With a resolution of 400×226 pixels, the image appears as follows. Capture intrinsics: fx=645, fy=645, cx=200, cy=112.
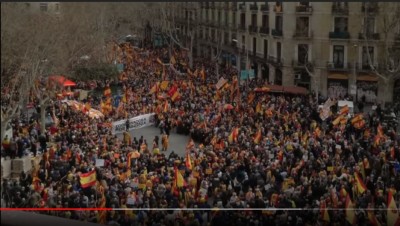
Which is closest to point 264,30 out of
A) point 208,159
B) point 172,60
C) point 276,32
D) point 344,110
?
point 276,32

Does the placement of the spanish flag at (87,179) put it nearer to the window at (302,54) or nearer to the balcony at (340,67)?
the balcony at (340,67)

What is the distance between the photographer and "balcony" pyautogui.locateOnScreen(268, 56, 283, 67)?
13131 millimetres

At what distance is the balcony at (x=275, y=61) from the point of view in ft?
43.1

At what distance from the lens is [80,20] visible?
30.1ft

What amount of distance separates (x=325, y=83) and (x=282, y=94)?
2.01 meters

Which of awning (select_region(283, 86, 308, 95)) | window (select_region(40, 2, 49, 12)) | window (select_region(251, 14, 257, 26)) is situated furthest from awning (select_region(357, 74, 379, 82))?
window (select_region(40, 2, 49, 12))

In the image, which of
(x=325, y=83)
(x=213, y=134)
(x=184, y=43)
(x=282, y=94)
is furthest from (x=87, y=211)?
(x=325, y=83)

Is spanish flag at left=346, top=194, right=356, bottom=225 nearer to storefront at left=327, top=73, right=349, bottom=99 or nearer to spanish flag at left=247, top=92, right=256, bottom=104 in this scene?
spanish flag at left=247, top=92, right=256, bottom=104

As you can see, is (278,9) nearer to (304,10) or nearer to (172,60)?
(304,10)

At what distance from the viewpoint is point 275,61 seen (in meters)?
13.7

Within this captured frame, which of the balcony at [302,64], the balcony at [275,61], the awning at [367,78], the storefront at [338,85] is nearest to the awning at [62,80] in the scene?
the balcony at [275,61]

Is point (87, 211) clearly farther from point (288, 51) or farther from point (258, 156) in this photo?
point (288, 51)

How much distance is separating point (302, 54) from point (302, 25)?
758 mm

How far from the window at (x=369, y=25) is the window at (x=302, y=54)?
1.99 metres
